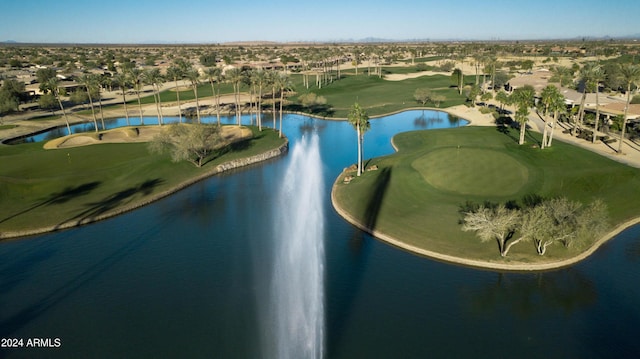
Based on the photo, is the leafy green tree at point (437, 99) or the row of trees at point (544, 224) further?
the leafy green tree at point (437, 99)

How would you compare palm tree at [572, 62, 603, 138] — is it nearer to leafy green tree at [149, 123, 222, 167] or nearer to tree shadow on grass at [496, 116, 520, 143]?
tree shadow on grass at [496, 116, 520, 143]

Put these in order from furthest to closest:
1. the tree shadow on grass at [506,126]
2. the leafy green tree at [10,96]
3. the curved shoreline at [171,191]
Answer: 1. the leafy green tree at [10,96]
2. the tree shadow on grass at [506,126]
3. the curved shoreline at [171,191]

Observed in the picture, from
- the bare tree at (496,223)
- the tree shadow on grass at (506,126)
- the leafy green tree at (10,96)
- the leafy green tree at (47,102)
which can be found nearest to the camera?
the bare tree at (496,223)

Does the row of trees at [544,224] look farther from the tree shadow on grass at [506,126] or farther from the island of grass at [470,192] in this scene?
the tree shadow on grass at [506,126]

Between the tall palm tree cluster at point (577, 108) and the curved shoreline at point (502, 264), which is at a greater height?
the tall palm tree cluster at point (577, 108)

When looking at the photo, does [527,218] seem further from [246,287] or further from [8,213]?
[8,213]

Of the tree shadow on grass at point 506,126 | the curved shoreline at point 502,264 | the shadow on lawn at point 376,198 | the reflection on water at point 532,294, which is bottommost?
the reflection on water at point 532,294

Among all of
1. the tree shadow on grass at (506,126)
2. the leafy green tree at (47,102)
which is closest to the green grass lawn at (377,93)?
the tree shadow on grass at (506,126)

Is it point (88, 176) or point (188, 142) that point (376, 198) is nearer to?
point (188, 142)
